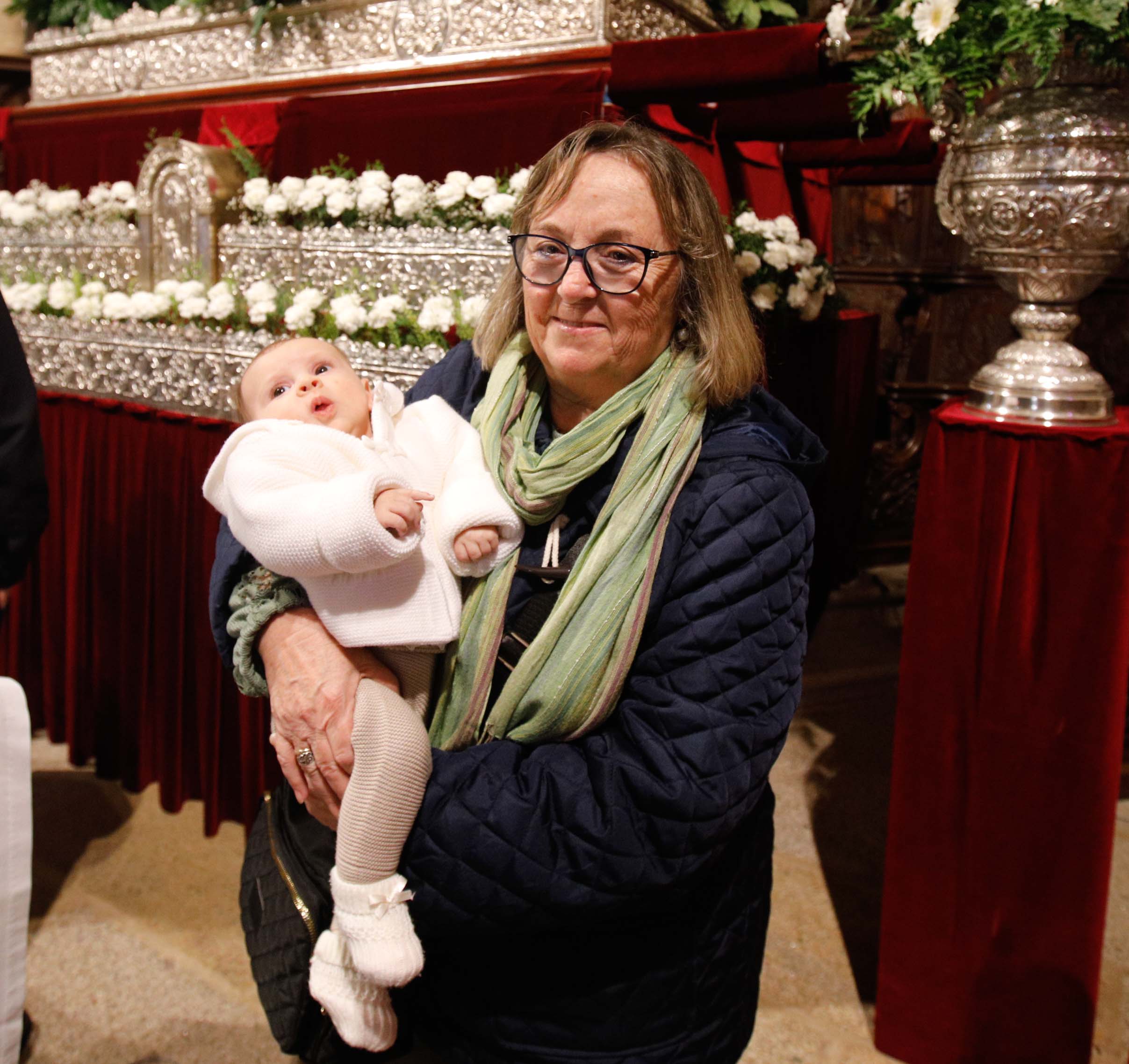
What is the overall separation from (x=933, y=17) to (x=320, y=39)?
274 cm

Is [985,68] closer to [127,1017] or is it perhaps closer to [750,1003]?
[750,1003]

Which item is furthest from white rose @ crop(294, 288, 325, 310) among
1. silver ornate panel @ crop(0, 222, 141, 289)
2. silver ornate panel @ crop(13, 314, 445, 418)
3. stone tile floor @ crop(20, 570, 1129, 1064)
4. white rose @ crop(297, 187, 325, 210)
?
A: stone tile floor @ crop(20, 570, 1129, 1064)

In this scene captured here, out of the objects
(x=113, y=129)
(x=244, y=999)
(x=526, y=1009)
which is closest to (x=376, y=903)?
(x=526, y=1009)

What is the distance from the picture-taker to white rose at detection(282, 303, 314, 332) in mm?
2518

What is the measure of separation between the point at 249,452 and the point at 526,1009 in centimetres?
85

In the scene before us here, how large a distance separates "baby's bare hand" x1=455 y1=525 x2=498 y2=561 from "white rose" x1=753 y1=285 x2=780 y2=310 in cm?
165

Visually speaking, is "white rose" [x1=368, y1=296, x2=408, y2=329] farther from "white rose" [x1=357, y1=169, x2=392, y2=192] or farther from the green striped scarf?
the green striped scarf

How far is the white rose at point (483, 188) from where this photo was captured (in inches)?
99.1

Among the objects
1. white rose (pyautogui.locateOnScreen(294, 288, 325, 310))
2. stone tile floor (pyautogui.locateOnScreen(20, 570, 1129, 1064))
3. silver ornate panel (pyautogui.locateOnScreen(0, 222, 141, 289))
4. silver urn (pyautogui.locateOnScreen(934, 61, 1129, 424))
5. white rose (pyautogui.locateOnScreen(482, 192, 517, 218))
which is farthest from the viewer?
silver ornate panel (pyautogui.locateOnScreen(0, 222, 141, 289))

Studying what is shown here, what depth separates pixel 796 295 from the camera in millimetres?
2982

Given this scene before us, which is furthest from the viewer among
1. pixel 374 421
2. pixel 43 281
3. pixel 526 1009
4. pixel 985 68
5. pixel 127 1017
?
pixel 43 281

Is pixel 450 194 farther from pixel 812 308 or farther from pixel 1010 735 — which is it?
pixel 1010 735

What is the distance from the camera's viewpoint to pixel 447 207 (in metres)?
2.61

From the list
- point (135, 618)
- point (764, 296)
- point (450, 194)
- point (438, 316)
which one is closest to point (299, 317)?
point (438, 316)
